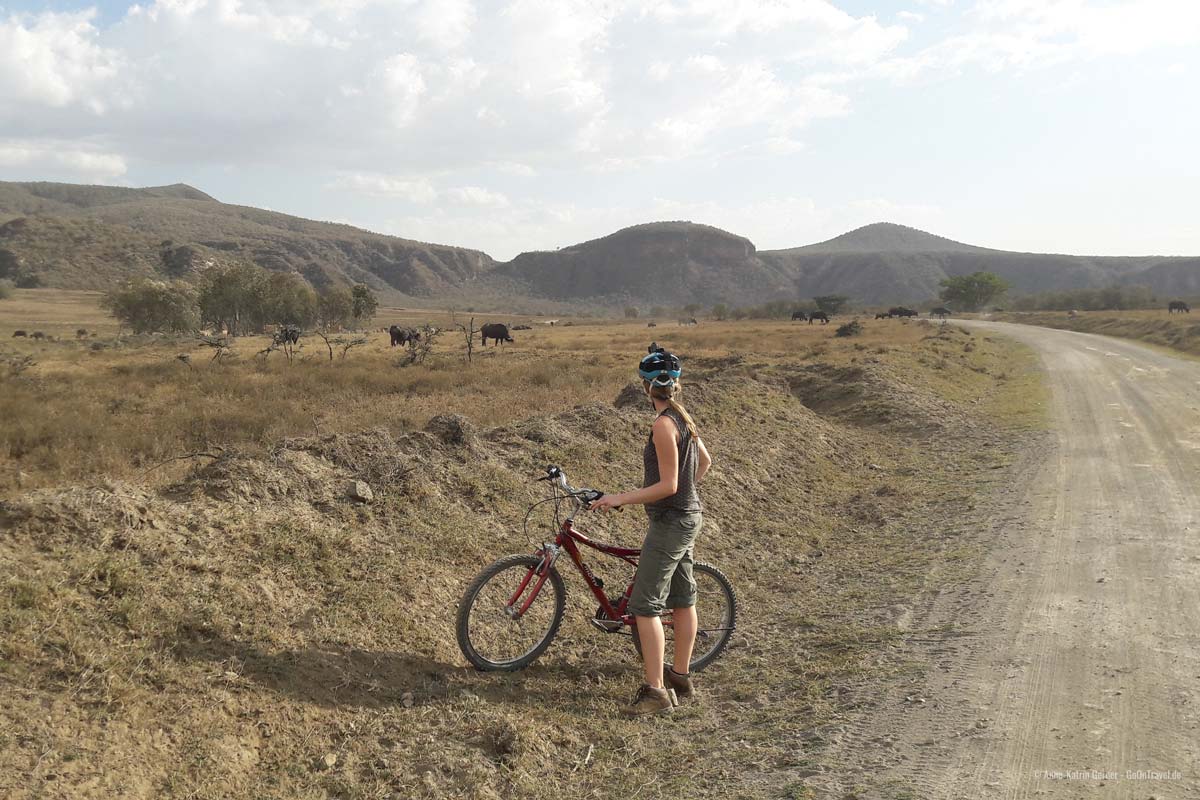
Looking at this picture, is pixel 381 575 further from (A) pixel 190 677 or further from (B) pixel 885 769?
(B) pixel 885 769

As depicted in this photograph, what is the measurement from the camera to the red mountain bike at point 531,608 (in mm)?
4844

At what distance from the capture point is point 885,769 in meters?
3.78

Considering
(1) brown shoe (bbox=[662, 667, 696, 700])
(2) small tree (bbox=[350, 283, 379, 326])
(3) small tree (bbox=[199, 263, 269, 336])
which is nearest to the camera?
(1) brown shoe (bbox=[662, 667, 696, 700])

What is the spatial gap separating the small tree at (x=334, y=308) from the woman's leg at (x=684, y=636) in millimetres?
74617

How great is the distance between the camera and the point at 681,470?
4414mm

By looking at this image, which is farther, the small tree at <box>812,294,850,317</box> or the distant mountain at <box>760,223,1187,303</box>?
the distant mountain at <box>760,223,1187,303</box>

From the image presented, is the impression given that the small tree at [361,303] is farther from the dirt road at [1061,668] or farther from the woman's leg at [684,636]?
the woman's leg at [684,636]

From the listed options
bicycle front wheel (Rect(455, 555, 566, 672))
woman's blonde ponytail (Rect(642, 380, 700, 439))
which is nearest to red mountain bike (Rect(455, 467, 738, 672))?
A: bicycle front wheel (Rect(455, 555, 566, 672))

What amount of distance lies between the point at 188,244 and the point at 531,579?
148765mm

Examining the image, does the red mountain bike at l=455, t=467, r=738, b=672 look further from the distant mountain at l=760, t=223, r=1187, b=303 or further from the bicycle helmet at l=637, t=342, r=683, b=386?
the distant mountain at l=760, t=223, r=1187, b=303

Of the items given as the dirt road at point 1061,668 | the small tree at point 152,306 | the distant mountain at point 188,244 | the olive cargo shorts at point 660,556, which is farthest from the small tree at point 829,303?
the olive cargo shorts at point 660,556

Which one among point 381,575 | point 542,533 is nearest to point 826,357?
point 542,533

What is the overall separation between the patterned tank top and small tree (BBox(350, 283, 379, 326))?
73.6 m

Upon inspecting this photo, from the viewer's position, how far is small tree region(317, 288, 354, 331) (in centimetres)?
7388
